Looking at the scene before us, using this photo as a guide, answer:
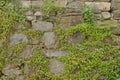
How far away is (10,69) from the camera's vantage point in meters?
4.70

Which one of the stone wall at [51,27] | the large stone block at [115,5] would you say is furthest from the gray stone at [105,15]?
the large stone block at [115,5]

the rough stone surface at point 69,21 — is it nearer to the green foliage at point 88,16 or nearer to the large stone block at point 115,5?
the green foliage at point 88,16

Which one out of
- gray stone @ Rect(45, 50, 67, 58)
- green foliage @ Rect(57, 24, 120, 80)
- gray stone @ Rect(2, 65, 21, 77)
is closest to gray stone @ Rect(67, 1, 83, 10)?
green foliage @ Rect(57, 24, 120, 80)

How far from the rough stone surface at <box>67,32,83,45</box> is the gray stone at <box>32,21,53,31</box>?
308mm

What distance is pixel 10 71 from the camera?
4.70m

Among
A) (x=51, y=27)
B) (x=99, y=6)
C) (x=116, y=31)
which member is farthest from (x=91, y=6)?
(x=51, y=27)

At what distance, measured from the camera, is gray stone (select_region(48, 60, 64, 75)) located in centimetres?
469

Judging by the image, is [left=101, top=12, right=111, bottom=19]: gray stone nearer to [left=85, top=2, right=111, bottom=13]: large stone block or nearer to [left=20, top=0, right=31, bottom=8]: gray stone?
[left=85, top=2, right=111, bottom=13]: large stone block

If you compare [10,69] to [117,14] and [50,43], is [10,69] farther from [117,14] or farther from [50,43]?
[117,14]

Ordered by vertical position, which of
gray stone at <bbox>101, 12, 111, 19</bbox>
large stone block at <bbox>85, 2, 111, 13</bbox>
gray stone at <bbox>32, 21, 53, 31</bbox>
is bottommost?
gray stone at <bbox>32, 21, 53, 31</bbox>

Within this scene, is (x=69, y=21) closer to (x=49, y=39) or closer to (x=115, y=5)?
(x=49, y=39)

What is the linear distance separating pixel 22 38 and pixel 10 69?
0.45 m

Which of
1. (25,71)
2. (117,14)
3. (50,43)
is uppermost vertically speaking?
(117,14)

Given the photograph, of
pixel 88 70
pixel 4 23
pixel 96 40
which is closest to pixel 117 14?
pixel 96 40
